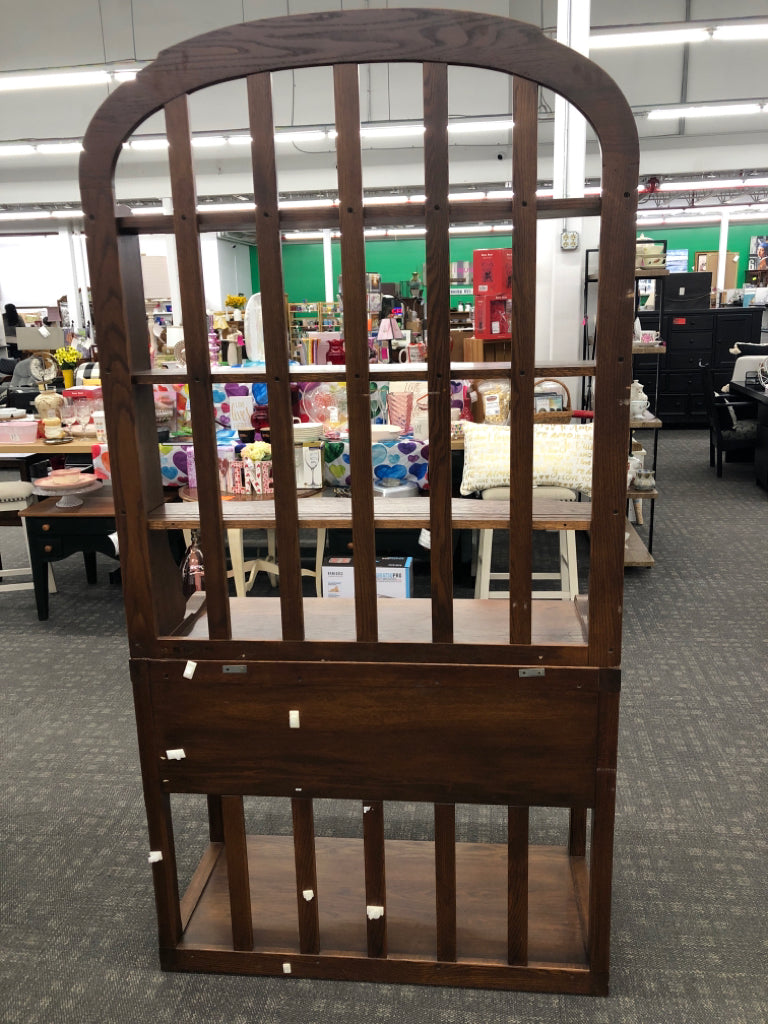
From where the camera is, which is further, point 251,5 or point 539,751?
point 251,5

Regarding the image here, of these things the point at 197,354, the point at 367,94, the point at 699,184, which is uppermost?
the point at 367,94

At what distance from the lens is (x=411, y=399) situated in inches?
194

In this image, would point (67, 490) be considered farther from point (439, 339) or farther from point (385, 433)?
point (439, 339)

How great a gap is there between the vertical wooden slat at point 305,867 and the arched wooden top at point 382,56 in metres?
1.51

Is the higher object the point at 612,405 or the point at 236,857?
the point at 612,405

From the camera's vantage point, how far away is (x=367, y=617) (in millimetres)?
1849

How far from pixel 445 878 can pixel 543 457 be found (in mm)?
1848

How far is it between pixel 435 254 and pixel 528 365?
0.94ft

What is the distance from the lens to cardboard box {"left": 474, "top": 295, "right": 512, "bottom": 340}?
6.49 meters

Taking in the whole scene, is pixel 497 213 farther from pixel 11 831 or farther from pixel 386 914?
pixel 11 831

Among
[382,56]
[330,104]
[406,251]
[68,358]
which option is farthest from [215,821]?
[406,251]

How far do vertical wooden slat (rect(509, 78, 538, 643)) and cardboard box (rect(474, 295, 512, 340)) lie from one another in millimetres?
4970

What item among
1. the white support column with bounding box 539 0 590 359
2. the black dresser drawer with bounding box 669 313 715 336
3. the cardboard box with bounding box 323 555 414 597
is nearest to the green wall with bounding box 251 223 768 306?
the black dresser drawer with bounding box 669 313 715 336

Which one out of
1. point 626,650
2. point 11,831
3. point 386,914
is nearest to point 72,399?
point 11,831
